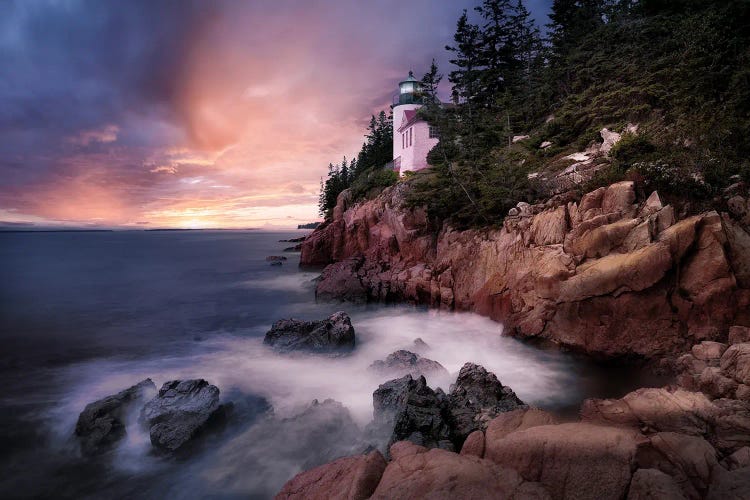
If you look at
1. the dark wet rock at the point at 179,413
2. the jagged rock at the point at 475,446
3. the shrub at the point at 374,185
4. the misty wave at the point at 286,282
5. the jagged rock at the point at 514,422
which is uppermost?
the shrub at the point at 374,185

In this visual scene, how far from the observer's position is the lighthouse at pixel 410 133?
33.9 metres

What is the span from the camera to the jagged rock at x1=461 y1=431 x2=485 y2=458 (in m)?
6.05

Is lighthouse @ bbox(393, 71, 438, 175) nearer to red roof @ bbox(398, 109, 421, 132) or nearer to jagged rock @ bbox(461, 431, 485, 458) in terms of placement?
red roof @ bbox(398, 109, 421, 132)

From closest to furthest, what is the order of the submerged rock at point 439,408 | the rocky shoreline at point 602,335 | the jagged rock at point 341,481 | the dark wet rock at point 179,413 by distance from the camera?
the rocky shoreline at point 602,335, the jagged rock at point 341,481, the submerged rock at point 439,408, the dark wet rock at point 179,413

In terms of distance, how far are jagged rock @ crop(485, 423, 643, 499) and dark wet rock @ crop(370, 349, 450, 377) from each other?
18.2 feet

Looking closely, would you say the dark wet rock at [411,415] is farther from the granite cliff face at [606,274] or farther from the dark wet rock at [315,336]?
the granite cliff face at [606,274]

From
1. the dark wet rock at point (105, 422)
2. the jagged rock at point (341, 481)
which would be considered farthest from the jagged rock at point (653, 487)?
the dark wet rock at point (105, 422)

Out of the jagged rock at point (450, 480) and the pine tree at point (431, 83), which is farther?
the pine tree at point (431, 83)

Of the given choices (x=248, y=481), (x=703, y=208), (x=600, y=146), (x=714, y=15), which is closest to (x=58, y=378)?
(x=248, y=481)

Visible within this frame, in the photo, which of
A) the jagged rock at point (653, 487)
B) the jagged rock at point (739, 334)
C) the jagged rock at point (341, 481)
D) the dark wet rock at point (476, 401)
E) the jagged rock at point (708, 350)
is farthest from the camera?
the jagged rock at point (739, 334)

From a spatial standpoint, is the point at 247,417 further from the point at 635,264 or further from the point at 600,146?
the point at 600,146

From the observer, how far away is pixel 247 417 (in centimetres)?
1011

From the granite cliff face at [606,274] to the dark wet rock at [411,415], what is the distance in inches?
247

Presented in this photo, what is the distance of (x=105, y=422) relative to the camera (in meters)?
8.98
